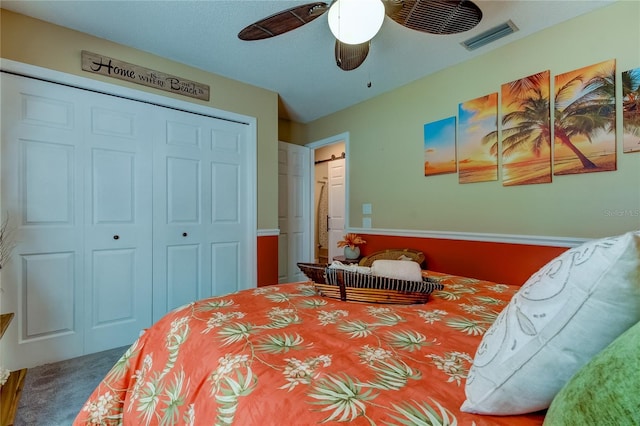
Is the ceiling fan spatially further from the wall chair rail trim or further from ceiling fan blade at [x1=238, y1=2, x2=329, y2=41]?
the wall chair rail trim

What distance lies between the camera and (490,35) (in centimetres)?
212

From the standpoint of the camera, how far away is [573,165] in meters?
1.90

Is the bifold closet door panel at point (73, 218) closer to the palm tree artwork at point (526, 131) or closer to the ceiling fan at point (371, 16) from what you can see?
the ceiling fan at point (371, 16)

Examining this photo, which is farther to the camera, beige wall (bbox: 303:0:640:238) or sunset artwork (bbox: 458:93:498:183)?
sunset artwork (bbox: 458:93:498:183)

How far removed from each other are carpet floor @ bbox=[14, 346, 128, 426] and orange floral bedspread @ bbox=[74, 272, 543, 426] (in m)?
0.66

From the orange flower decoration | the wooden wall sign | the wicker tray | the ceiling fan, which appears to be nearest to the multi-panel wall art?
the ceiling fan

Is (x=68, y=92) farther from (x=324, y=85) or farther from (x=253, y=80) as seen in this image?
(x=324, y=85)

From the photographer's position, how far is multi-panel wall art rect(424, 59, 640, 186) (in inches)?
69.5

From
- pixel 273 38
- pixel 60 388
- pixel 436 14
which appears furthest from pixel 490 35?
pixel 60 388

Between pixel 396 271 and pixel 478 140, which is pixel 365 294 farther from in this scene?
pixel 478 140

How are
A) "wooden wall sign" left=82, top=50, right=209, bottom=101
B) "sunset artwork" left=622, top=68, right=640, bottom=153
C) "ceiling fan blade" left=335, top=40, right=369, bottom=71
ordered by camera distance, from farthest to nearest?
"wooden wall sign" left=82, top=50, right=209, bottom=101
"ceiling fan blade" left=335, top=40, right=369, bottom=71
"sunset artwork" left=622, top=68, right=640, bottom=153

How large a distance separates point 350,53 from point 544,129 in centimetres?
148

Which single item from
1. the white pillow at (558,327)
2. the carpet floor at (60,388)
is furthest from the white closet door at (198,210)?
the white pillow at (558,327)

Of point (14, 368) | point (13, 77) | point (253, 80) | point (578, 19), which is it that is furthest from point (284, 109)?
point (14, 368)
